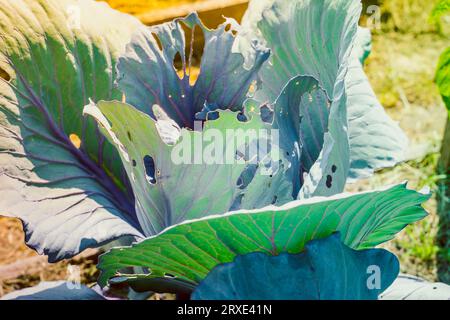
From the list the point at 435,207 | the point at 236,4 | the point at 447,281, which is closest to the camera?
the point at 447,281

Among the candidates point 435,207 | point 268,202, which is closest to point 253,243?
point 268,202

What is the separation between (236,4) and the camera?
209cm

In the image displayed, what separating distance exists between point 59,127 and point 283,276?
463mm

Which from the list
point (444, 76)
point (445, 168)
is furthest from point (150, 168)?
point (445, 168)

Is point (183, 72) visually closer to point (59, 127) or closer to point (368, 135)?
point (59, 127)

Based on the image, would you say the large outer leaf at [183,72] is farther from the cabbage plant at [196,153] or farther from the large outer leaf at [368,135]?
the large outer leaf at [368,135]

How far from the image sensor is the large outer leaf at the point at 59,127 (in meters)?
0.99

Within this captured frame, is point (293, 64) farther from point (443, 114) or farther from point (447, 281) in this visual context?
point (443, 114)

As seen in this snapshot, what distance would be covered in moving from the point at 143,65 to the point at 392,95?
1197 mm

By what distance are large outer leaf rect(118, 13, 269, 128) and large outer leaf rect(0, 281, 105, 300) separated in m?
0.30

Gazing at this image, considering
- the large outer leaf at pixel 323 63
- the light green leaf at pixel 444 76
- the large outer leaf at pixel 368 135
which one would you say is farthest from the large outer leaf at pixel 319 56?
the light green leaf at pixel 444 76

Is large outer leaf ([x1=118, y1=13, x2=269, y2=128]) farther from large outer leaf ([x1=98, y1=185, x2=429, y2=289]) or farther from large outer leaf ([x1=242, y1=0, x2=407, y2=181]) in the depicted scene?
large outer leaf ([x1=98, y1=185, x2=429, y2=289])

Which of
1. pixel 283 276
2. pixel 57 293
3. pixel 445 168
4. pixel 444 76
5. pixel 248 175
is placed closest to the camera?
pixel 283 276

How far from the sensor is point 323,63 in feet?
3.39
